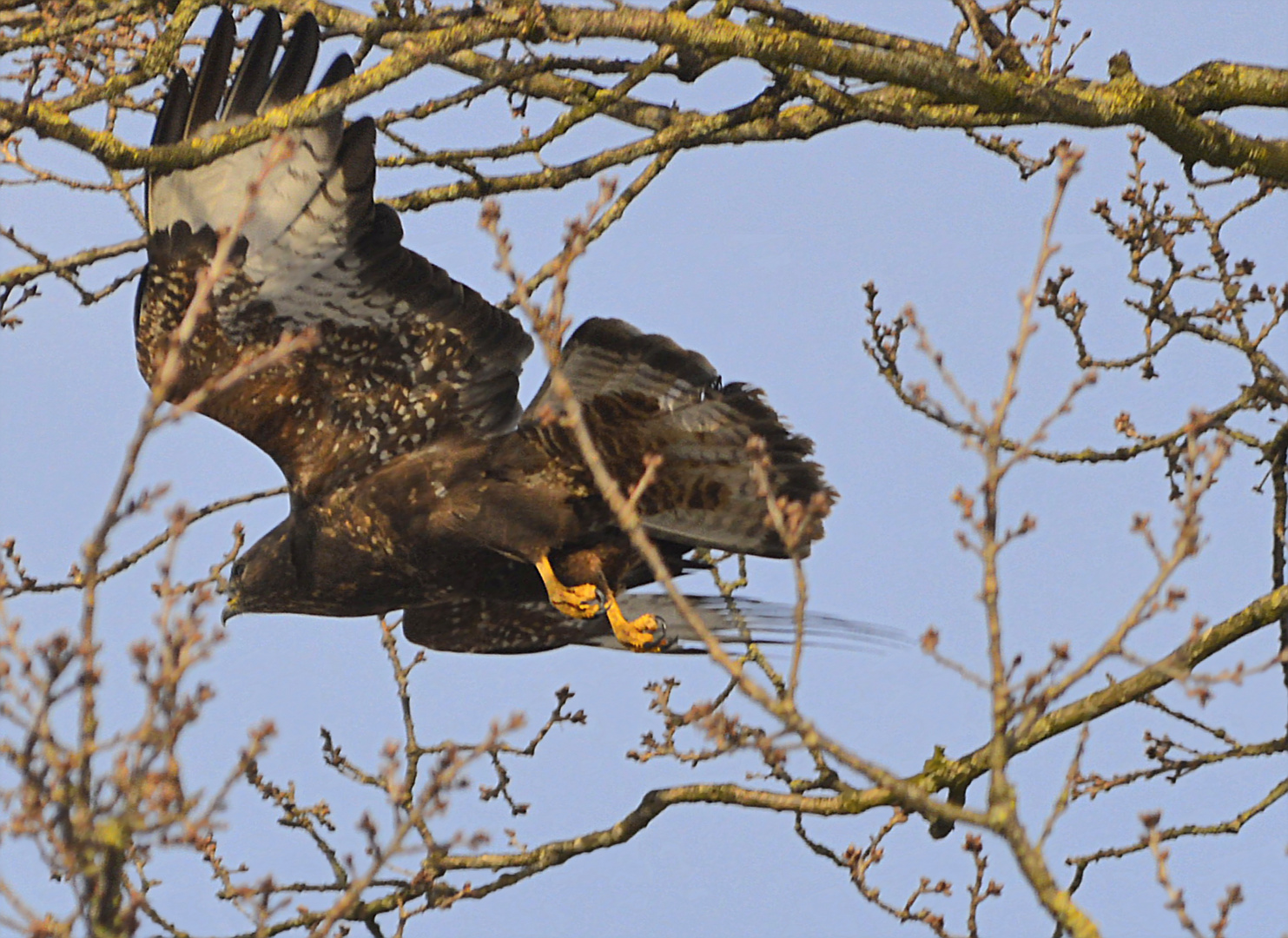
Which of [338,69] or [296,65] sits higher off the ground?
[296,65]

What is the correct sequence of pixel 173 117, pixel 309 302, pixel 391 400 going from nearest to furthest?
pixel 173 117 → pixel 309 302 → pixel 391 400

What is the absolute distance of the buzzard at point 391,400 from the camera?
18.7ft

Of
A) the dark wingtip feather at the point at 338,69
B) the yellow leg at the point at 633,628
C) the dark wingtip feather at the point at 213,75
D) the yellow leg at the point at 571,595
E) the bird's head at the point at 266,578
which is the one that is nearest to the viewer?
the dark wingtip feather at the point at 338,69

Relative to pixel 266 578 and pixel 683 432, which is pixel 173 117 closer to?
pixel 266 578

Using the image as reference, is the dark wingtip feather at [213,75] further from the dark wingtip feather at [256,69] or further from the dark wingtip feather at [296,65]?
the dark wingtip feather at [296,65]

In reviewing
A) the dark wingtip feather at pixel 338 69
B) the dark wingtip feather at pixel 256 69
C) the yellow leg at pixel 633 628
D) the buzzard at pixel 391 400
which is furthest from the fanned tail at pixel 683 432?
the dark wingtip feather at pixel 256 69

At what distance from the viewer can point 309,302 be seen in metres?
5.81

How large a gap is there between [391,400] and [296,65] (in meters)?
1.22

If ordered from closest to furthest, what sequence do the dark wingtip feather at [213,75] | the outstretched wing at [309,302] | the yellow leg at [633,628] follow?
1. the dark wingtip feather at [213,75]
2. the outstretched wing at [309,302]
3. the yellow leg at [633,628]

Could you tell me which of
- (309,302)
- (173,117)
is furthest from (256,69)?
(309,302)

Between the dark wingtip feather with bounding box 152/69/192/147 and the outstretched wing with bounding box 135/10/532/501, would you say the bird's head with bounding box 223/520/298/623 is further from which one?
the dark wingtip feather with bounding box 152/69/192/147

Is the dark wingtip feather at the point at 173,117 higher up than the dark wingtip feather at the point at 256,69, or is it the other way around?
the dark wingtip feather at the point at 256,69

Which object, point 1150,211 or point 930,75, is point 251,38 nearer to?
point 930,75

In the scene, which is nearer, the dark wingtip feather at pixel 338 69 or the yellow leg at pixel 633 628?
the dark wingtip feather at pixel 338 69
